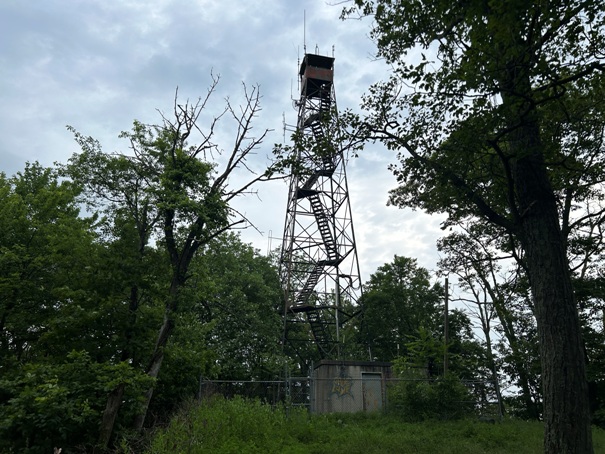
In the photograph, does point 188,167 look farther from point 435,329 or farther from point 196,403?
point 435,329

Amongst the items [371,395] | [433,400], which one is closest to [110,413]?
[433,400]

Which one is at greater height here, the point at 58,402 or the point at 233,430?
the point at 58,402

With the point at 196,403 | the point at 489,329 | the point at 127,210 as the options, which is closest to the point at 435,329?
the point at 489,329

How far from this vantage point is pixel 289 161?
1045 cm

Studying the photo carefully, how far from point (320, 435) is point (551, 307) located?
704 cm

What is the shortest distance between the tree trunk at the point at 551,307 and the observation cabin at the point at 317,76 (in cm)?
1644

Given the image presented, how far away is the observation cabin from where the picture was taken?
2396 centimetres

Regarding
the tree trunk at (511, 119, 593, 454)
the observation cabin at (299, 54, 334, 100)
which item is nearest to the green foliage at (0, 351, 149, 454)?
the tree trunk at (511, 119, 593, 454)

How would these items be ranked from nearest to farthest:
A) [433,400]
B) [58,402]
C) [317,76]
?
[58,402] → [433,400] → [317,76]

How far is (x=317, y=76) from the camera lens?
24.0 meters

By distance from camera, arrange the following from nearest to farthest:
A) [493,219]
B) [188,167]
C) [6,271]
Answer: [493,219]
[188,167]
[6,271]

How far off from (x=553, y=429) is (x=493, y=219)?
3578mm

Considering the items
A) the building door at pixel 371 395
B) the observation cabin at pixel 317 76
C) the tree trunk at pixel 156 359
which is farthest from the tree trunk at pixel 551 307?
the observation cabin at pixel 317 76

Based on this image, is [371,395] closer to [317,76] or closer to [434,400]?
[434,400]
